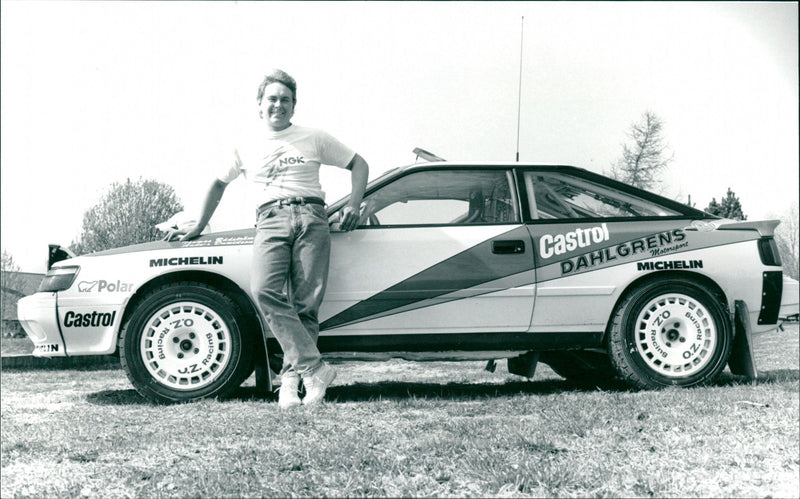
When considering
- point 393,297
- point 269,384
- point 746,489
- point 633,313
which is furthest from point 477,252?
point 746,489

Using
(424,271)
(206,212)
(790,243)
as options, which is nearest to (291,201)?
(206,212)

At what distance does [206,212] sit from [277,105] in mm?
826

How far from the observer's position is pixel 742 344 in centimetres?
522

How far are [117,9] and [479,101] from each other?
2.30m

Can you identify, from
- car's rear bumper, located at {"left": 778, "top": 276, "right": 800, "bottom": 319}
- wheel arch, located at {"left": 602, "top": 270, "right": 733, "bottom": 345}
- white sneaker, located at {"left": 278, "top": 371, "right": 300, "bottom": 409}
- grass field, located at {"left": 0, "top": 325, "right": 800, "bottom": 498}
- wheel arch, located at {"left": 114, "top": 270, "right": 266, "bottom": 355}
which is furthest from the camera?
car's rear bumper, located at {"left": 778, "top": 276, "right": 800, "bottom": 319}

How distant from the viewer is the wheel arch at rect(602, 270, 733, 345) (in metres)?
5.12

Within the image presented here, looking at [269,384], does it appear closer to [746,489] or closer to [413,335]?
[413,335]

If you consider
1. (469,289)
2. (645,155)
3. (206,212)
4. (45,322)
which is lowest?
(45,322)

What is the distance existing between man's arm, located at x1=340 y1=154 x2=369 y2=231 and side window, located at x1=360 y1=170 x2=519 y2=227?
27 cm

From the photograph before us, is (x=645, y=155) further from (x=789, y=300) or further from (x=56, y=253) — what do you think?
(x=56, y=253)

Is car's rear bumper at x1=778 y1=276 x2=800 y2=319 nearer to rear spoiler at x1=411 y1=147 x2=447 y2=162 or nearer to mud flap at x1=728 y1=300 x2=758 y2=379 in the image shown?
mud flap at x1=728 y1=300 x2=758 y2=379

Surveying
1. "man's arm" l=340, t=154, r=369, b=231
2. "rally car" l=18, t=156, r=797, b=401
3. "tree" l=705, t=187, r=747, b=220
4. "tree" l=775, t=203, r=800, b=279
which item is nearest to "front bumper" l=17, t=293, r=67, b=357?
"rally car" l=18, t=156, r=797, b=401

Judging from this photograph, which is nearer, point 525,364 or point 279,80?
point 279,80

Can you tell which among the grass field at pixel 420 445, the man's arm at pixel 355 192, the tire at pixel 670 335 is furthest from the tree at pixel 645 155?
the man's arm at pixel 355 192
